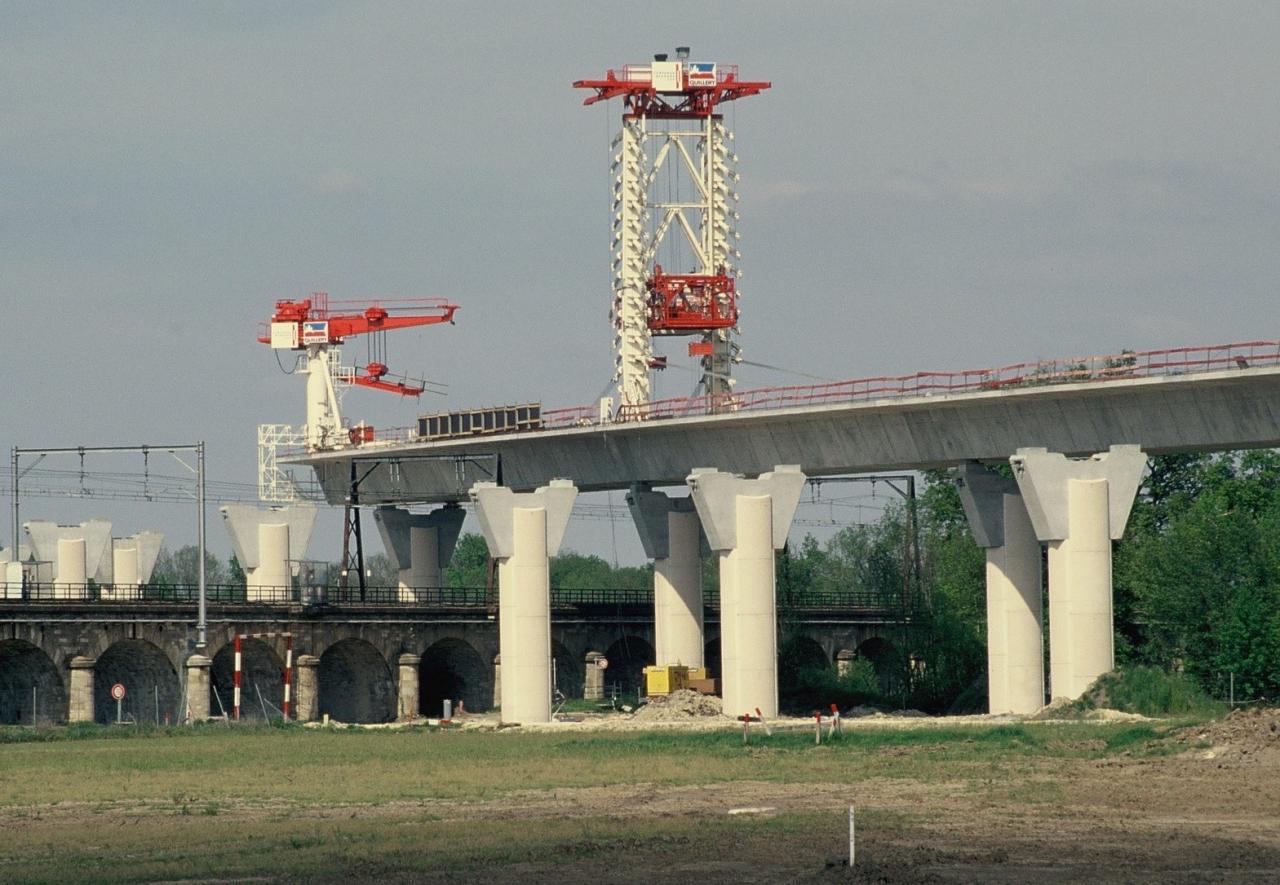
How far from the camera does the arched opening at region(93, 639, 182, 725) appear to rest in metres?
86.8

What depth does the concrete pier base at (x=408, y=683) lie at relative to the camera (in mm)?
93438

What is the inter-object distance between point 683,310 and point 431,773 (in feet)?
138

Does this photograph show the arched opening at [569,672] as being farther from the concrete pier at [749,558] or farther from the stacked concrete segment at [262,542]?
the concrete pier at [749,558]

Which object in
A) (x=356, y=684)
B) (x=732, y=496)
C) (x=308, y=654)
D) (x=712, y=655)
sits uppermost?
(x=732, y=496)

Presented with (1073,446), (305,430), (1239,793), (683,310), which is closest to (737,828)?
(1239,793)

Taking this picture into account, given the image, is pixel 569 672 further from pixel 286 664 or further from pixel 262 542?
pixel 286 664

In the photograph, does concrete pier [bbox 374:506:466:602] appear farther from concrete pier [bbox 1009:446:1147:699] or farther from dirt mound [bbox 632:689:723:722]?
concrete pier [bbox 1009:446:1147:699]

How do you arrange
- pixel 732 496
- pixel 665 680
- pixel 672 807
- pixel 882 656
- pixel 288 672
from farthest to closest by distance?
1. pixel 882 656
2. pixel 288 672
3. pixel 665 680
4. pixel 732 496
5. pixel 672 807

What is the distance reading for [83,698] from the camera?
82.9 metres

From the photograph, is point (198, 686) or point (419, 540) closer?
point (198, 686)

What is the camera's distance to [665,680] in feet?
276

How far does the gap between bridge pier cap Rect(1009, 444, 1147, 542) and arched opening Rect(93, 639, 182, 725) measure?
33126mm

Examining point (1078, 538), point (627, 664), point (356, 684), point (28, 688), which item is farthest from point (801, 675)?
point (28, 688)

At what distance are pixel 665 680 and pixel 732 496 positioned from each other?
8493 mm
